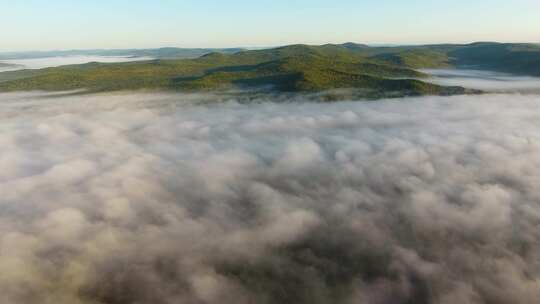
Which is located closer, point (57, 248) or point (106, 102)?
point (57, 248)

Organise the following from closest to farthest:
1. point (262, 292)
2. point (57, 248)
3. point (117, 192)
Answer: point (262, 292) → point (57, 248) → point (117, 192)

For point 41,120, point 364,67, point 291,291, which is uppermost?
point 364,67

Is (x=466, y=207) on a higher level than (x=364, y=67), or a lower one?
lower

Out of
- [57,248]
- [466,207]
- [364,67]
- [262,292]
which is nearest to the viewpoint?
[262,292]

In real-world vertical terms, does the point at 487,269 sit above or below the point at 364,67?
below

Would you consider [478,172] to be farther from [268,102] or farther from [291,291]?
[268,102]

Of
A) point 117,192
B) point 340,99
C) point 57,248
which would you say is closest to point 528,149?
point 340,99

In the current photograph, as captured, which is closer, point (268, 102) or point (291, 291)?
point (291, 291)

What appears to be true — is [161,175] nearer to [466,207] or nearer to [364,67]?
[466,207]

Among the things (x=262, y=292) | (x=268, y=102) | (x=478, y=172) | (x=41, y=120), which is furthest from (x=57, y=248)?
(x=268, y=102)
